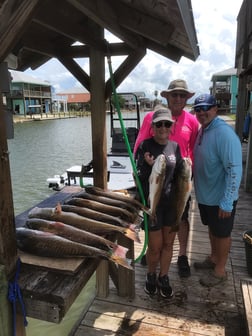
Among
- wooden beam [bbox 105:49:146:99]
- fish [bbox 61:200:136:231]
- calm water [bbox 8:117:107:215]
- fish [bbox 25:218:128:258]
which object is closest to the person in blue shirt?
wooden beam [bbox 105:49:146:99]

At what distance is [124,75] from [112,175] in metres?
5.04

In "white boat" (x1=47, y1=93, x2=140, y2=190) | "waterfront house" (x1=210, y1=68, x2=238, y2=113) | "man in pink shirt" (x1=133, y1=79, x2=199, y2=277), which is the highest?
"waterfront house" (x1=210, y1=68, x2=238, y2=113)

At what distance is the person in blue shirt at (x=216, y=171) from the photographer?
2.65 metres

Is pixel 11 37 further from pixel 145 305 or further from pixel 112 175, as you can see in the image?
pixel 112 175

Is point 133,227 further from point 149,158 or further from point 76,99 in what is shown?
point 76,99

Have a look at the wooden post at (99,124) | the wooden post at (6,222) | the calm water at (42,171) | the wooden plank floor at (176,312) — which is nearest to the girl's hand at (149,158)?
the wooden post at (99,124)

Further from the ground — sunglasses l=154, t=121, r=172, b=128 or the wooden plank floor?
sunglasses l=154, t=121, r=172, b=128

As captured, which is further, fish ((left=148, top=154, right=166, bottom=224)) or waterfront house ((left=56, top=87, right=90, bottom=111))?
waterfront house ((left=56, top=87, right=90, bottom=111))

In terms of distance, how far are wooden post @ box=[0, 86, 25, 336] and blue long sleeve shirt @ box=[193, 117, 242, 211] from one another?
1.87 m

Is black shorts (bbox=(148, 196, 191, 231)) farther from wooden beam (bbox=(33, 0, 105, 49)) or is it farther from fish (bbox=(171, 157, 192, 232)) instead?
wooden beam (bbox=(33, 0, 105, 49))

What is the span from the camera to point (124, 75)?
292 cm

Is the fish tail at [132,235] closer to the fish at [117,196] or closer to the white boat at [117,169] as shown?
the fish at [117,196]

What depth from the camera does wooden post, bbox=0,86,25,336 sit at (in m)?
1.45

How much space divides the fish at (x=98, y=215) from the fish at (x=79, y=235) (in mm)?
317
